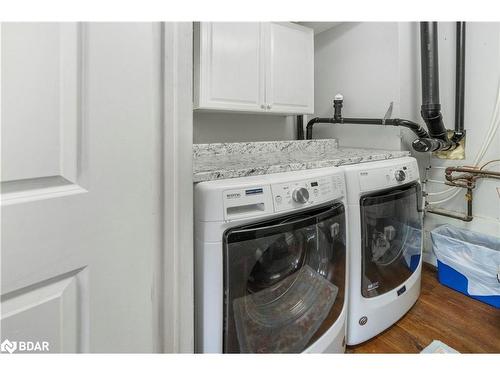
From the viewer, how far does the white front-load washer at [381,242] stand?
127 centimetres

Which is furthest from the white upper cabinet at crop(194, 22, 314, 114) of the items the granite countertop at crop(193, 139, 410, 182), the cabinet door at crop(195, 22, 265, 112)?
the granite countertop at crop(193, 139, 410, 182)

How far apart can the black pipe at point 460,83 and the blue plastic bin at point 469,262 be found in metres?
0.68

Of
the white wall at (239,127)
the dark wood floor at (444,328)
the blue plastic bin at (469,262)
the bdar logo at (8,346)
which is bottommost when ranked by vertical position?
the dark wood floor at (444,328)

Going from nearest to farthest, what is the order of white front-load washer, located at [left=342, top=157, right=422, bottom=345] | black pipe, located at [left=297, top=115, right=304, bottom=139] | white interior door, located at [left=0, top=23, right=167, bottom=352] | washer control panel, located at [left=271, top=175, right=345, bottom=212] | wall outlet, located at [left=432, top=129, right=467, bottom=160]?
white interior door, located at [left=0, top=23, right=167, bottom=352]
washer control panel, located at [left=271, top=175, right=345, bottom=212]
white front-load washer, located at [left=342, top=157, right=422, bottom=345]
wall outlet, located at [left=432, top=129, right=467, bottom=160]
black pipe, located at [left=297, top=115, right=304, bottom=139]

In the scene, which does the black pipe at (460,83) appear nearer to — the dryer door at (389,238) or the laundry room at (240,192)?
the laundry room at (240,192)

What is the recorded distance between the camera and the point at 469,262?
167 cm

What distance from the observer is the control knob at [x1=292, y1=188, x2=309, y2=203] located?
3.25 feet

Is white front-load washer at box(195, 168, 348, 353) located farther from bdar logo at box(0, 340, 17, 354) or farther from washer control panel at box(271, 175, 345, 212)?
bdar logo at box(0, 340, 17, 354)

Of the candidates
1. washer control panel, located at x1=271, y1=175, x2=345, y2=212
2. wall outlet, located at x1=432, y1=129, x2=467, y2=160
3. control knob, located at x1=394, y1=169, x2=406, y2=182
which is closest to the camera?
washer control panel, located at x1=271, y1=175, x2=345, y2=212

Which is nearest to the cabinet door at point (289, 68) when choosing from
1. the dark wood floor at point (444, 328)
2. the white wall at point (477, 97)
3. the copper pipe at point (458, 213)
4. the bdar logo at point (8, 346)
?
the white wall at point (477, 97)

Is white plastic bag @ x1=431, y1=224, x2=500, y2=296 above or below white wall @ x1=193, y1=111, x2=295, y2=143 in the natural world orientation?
below

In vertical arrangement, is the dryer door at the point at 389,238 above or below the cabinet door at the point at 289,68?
below

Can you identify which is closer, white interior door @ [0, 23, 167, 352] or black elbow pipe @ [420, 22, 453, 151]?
white interior door @ [0, 23, 167, 352]

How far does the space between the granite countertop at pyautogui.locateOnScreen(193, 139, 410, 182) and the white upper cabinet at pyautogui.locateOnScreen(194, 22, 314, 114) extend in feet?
0.81
